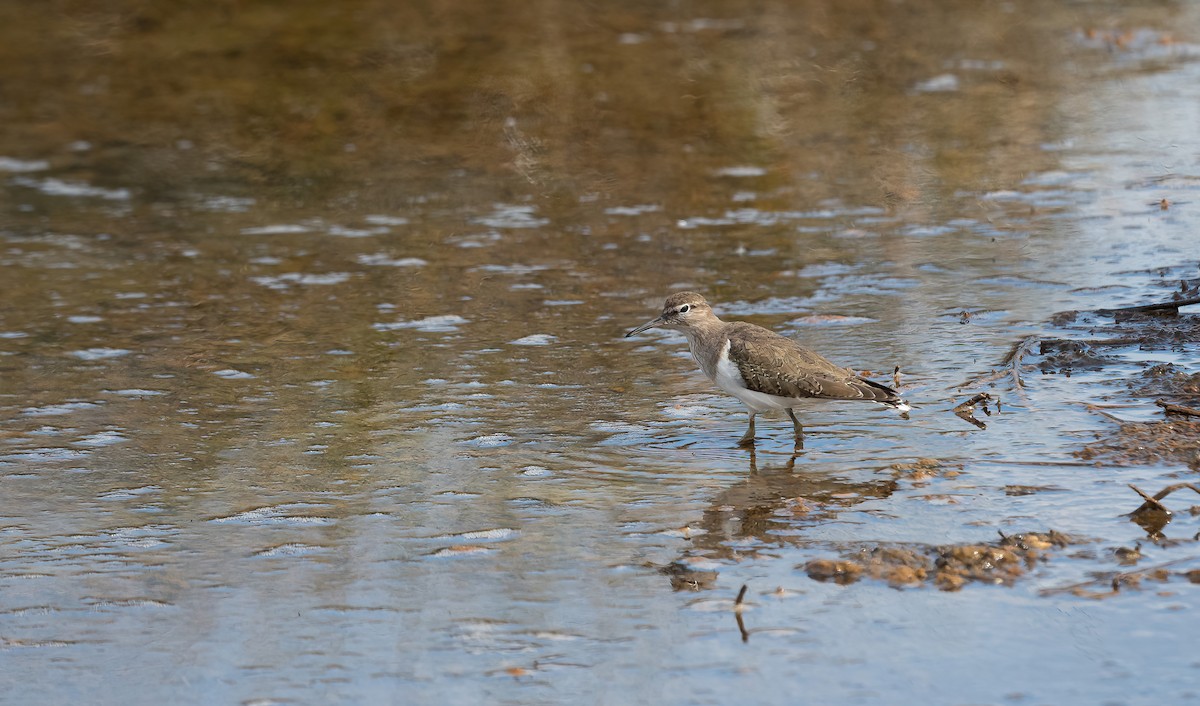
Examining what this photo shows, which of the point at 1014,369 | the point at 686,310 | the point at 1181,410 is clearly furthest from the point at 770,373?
the point at 1181,410

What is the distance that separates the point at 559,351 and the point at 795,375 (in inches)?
87.0

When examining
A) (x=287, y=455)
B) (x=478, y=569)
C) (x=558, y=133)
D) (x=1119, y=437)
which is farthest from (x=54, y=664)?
(x=558, y=133)

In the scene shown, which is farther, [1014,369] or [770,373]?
[1014,369]

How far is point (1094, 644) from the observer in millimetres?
5027

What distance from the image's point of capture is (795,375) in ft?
24.4

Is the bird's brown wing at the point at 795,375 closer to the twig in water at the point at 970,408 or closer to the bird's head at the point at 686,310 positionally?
the twig in water at the point at 970,408

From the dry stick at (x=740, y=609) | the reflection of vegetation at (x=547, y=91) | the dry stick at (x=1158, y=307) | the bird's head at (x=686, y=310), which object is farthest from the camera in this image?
the reflection of vegetation at (x=547, y=91)

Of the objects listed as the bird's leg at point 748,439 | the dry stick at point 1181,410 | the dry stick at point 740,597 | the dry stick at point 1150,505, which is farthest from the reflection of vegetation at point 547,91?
the dry stick at point 740,597

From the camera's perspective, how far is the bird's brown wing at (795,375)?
7.32 m

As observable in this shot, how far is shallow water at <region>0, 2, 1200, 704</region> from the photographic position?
5.32 meters

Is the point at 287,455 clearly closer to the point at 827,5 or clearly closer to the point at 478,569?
the point at 478,569

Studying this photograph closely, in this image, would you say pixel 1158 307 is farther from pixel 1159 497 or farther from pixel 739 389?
pixel 1159 497

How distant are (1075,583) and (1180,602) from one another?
38cm

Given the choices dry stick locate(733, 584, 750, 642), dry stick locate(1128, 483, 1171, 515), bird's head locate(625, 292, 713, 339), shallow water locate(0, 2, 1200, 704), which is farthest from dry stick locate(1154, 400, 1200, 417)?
dry stick locate(733, 584, 750, 642)
